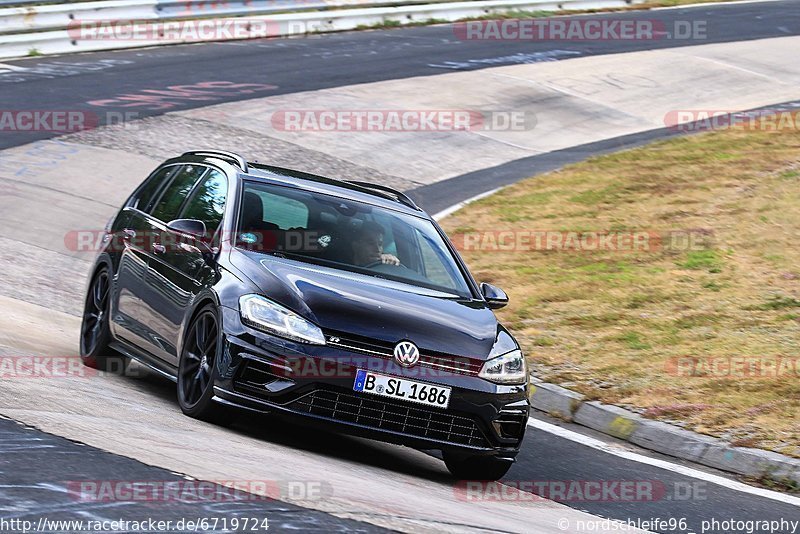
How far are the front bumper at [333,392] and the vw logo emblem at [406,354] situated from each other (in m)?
0.04

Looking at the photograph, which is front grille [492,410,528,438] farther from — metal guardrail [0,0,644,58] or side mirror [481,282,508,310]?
metal guardrail [0,0,644,58]

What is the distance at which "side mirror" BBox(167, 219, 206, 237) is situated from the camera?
8.44 m

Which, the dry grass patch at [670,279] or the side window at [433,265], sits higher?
the side window at [433,265]

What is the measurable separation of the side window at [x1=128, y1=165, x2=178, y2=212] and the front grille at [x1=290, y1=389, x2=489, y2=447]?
2977 mm

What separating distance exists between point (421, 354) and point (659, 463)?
2.22 metres

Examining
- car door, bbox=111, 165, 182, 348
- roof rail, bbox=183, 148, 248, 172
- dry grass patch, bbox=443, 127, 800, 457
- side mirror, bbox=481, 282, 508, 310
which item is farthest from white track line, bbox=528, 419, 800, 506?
car door, bbox=111, 165, 182, 348

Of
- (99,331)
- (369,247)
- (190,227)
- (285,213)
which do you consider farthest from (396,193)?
(99,331)

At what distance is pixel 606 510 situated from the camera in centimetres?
732

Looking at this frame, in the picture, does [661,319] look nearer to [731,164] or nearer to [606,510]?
[606,510]

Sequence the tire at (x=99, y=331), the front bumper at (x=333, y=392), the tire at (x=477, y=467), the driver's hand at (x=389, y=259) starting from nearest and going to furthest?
the front bumper at (x=333, y=392) → the tire at (x=477, y=467) → the driver's hand at (x=389, y=259) → the tire at (x=99, y=331)

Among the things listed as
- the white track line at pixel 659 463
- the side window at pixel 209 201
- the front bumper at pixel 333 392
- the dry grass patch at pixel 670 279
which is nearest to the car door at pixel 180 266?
the side window at pixel 209 201

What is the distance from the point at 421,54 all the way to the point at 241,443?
70.8ft

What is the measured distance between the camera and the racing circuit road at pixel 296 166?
6117mm

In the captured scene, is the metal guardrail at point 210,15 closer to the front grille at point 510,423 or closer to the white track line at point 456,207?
the white track line at point 456,207
